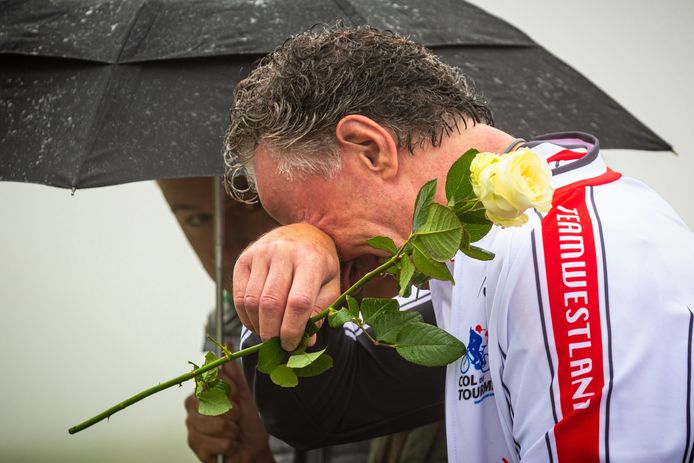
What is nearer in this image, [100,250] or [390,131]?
[390,131]

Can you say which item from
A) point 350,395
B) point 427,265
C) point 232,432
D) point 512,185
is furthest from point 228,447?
point 512,185

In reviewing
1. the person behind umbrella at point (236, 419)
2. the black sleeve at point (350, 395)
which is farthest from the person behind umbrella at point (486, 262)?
the person behind umbrella at point (236, 419)

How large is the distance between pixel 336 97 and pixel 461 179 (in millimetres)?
310

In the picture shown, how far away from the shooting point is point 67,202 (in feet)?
12.0

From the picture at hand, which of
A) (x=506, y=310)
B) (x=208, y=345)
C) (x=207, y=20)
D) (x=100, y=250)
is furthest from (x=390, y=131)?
(x=100, y=250)

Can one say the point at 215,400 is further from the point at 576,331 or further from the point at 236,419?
the point at 236,419

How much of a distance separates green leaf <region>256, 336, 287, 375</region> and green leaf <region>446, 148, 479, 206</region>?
254 millimetres

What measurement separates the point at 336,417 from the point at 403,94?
0.62 meters

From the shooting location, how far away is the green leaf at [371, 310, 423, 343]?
3.89ft

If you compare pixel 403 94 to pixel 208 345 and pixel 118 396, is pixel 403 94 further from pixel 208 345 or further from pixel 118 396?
pixel 118 396

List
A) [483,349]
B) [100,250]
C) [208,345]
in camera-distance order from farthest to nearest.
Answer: [100,250], [208,345], [483,349]

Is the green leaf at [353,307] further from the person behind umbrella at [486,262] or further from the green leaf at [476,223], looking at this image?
the green leaf at [476,223]

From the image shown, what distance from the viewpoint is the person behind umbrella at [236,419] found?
2.22m

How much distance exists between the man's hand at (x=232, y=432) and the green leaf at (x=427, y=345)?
4.76 feet
